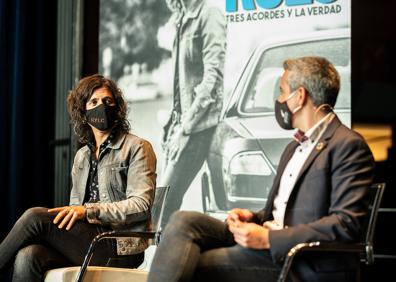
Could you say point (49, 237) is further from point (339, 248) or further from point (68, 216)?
point (339, 248)

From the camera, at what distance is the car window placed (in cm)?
396

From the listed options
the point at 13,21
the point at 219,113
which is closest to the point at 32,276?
the point at 219,113

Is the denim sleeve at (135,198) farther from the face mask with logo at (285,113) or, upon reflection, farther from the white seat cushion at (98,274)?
the face mask with logo at (285,113)

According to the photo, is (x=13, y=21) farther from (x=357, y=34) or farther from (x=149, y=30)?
(x=357, y=34)

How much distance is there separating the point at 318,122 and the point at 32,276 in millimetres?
1341

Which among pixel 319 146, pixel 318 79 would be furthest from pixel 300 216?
pixel 318 79

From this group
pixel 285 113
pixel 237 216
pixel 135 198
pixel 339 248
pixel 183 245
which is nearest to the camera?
pixel 339 248

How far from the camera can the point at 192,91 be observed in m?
4.39

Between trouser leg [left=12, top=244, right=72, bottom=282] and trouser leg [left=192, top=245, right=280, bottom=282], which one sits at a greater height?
trouser leg [left=192, top=245, right=280, bottom=282]

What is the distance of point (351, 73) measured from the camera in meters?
3.94

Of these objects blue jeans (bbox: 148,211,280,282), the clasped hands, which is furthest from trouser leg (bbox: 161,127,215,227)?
the clasped hands

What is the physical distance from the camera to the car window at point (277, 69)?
13.0ft

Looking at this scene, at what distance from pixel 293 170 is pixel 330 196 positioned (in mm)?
205

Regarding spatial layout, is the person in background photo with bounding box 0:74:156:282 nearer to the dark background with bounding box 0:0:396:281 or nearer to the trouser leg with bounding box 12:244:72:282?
the trouser leg with bounding box 12:244:72:282
